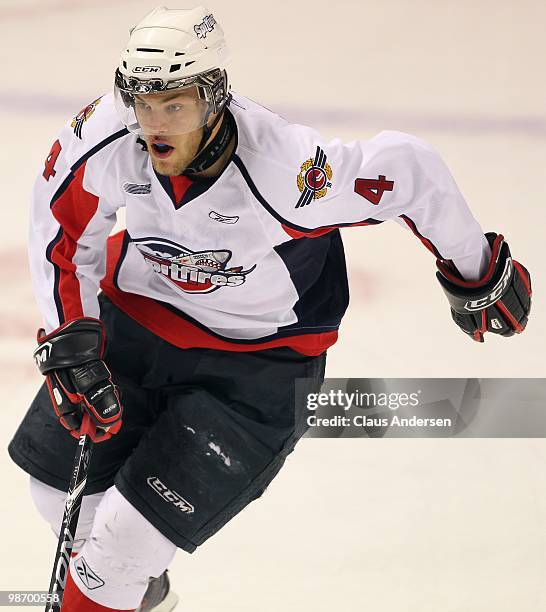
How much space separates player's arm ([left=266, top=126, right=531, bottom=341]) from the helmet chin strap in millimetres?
145

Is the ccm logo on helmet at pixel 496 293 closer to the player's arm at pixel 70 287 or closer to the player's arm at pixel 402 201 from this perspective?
the player's arm at pixel 402 201

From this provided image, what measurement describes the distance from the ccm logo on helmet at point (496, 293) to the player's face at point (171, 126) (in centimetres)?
73

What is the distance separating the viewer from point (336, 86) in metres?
4.49

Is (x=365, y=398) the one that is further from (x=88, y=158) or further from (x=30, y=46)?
(x=30, y=46)

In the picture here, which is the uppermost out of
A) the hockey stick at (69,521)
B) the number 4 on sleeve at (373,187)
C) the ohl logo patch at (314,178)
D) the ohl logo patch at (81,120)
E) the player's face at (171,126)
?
the player's face at (171,126)

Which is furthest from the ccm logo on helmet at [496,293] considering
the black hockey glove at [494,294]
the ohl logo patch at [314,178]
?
the ohl logo patch at [314,178]

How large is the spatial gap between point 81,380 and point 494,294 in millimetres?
894

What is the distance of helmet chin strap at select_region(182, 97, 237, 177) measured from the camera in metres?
2.19

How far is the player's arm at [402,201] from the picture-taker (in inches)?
87.4

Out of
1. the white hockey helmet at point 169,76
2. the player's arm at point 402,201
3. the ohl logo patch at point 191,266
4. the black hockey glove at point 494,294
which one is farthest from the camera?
the black hockey glove at point 494,294

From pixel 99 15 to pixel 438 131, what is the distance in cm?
161

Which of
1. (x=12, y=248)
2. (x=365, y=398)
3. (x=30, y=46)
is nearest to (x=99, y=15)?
→ (x=30, y=46)

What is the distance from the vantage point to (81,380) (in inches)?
93.7

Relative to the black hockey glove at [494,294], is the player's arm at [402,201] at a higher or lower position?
higher
